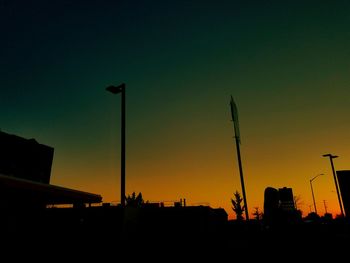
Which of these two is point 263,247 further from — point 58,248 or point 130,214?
point 58,248

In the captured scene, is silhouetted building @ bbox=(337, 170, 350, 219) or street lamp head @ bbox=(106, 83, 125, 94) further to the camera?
silhouetted building @ bbox=(337, 170, 350, 219)

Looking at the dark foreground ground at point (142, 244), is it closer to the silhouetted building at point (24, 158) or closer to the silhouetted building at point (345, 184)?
the silhouetted building at point (345, 184)

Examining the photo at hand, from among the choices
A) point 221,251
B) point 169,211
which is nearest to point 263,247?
point 221,251

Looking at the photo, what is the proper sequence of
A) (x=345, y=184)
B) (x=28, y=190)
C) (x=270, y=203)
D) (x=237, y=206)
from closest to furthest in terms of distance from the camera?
(x=28, y=190) → (x=345, y=184) → (x=270, y=203) → (x=237, y=206)

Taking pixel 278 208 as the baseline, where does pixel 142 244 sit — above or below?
below

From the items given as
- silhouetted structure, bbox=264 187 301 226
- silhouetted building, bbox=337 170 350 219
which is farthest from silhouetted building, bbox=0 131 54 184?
silhouetted building, bbox=337 170 350 219

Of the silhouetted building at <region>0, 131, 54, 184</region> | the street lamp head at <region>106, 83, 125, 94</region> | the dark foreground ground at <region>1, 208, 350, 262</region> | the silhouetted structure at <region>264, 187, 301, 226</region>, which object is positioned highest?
the street lamp head at <region>106, 83, 125, 94</region>

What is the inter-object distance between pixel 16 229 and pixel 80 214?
7.62ft

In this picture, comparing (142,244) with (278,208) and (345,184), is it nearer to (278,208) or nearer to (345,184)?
(278,208)

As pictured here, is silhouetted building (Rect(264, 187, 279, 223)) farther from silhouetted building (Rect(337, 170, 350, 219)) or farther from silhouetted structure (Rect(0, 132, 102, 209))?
silhouetted structure (Rect(0, 132, 102, 209))

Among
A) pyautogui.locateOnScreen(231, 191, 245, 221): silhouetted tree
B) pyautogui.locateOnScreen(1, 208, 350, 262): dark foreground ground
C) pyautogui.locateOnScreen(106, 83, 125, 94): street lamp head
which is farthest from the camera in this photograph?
pyautogui.locateOnScreen(231, 191, 245, 221): silhouetted tree

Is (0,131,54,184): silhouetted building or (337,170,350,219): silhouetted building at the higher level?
(0,131,54,184): silhouetted building

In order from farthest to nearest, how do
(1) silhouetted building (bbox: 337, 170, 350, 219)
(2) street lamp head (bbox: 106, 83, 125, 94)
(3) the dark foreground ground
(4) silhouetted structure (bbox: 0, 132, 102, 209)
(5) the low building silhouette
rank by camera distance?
(1) silhouetted building (bbox: 337, 170, 350, 219) < (2) street lamp head (bbox: 106, 83, 125, 94) < (3) the dark foreground ground < (4) silhouetted structure (bbox: 0, 132, 102, 209) < (5) the low building silhouette

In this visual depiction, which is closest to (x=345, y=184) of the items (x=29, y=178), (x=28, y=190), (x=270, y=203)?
(x=270, y=203)
